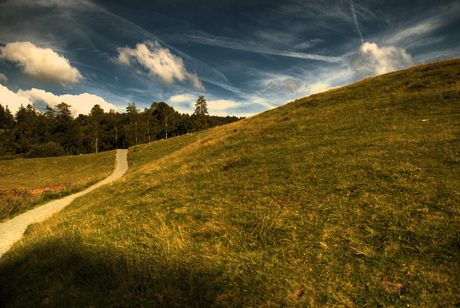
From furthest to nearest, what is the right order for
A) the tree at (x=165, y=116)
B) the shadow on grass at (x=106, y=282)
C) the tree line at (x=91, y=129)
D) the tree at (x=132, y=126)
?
the tree at (x=165, y=116) → the tree at (x=132, y=126) → the tree line at (x=91, y=129) → the shadow on grass at (x=106, y=282)

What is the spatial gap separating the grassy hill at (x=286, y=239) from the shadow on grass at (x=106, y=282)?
0.03 meters

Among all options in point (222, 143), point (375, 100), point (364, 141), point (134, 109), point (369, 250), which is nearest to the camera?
point (369, 250)

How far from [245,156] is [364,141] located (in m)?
7.82

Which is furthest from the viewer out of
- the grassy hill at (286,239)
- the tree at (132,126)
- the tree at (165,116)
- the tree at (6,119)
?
the tree at (6,119)

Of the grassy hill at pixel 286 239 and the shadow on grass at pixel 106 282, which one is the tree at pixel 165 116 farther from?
the shadow on grass at pixel 106 282

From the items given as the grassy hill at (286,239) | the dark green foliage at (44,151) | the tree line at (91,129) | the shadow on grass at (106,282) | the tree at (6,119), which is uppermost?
the tree at (6,119)

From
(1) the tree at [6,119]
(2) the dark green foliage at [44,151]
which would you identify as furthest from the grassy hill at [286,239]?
(1) the tree at [6,119]

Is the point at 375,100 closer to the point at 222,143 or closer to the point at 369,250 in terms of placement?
the point at 222,143

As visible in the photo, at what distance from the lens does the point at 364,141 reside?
11656 millimetres

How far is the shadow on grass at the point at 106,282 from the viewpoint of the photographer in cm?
473

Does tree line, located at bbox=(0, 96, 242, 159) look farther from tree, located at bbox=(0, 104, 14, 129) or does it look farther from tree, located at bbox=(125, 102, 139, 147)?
tree, located at bbox=(0, 104, 14, 129)

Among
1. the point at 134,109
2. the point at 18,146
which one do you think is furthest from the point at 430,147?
the point at 18,146

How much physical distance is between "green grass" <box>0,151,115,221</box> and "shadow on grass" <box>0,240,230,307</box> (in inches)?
730

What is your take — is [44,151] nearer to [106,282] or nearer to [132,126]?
[132,126]
